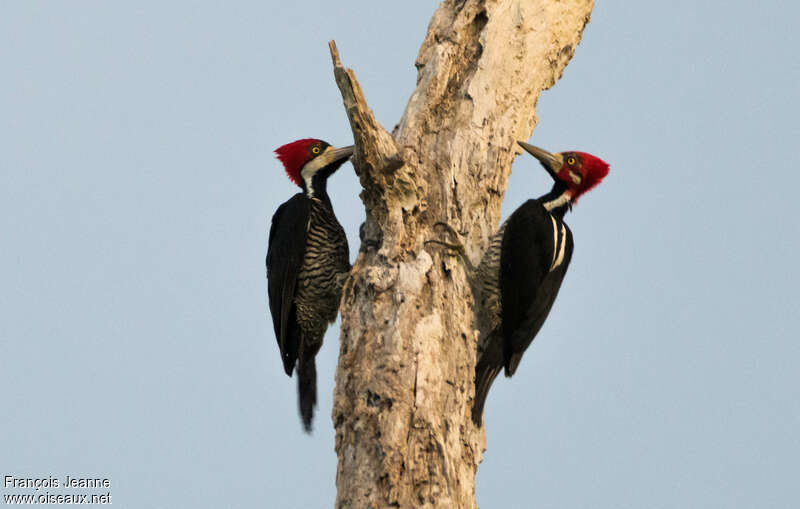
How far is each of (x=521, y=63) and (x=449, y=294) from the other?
1624mm

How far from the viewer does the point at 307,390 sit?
521 centimetres

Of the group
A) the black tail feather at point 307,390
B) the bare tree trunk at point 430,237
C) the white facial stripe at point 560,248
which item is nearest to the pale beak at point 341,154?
the bare tree trunk at point 430,237

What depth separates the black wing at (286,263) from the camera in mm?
5047

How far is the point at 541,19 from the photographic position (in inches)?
201

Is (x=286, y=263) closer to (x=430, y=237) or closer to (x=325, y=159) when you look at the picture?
(x=325, y=159)

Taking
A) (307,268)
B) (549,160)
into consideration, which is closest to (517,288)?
(549,160)

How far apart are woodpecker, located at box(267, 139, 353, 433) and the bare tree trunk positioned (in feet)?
2.20

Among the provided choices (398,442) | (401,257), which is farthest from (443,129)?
(398,442)

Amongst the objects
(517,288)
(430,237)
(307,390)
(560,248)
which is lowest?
(307,390)

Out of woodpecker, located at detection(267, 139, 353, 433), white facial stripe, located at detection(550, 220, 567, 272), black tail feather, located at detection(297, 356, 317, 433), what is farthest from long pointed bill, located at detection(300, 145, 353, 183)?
white facial stripe, located at detection(550, 220, 567, 272)

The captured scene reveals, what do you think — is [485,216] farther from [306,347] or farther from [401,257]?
[306,347]

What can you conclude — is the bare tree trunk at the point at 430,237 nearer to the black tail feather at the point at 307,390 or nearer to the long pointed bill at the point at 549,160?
the long pointed bill at the point at 549,160

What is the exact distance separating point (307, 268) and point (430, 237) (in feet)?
3.93

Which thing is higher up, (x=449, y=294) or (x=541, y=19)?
(x=541, y=19)
